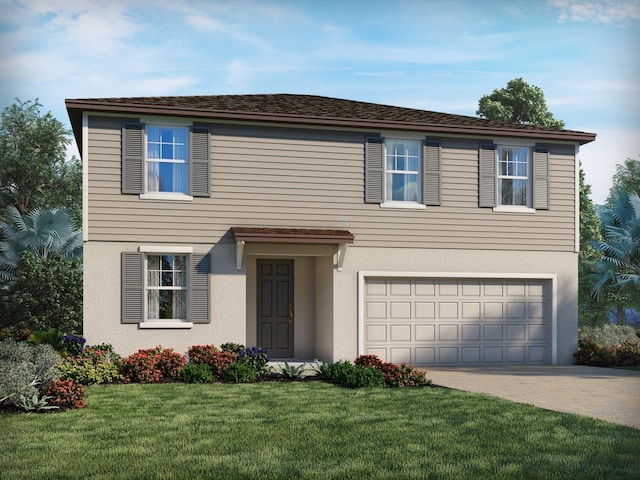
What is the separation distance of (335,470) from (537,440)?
281 cm

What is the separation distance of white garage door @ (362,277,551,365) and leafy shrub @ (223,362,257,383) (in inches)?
158

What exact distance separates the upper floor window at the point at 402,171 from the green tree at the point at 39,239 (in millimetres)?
13120

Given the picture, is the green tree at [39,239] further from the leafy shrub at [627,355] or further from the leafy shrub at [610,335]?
the leafy shrub at [627,355]

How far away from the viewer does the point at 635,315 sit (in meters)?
47.9

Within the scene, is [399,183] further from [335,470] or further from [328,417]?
[335,470]

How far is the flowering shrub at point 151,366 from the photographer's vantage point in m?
15.3

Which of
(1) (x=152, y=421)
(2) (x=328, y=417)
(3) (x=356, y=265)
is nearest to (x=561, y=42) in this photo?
(2) (x=328, y=417)

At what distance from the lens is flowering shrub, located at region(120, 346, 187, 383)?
15.3 m

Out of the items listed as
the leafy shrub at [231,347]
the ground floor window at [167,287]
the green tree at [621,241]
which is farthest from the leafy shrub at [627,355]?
the ground floor window at [167,287]

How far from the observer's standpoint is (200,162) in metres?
17.8

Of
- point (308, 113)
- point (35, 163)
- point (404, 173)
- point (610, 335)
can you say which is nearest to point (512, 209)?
point (404, 173)

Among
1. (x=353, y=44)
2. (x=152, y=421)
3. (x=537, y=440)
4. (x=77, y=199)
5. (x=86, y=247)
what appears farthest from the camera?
(x=77, y=199)

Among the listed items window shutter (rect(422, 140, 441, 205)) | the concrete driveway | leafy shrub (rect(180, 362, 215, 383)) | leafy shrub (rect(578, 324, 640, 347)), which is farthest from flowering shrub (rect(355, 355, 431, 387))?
leafy shrub (rect(578, 324, 640, 347))

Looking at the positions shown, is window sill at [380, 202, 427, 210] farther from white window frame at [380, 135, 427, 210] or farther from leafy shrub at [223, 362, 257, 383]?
leafy shrub at [223, 362, 257, 383]
